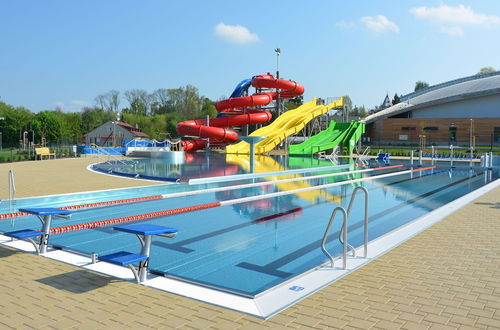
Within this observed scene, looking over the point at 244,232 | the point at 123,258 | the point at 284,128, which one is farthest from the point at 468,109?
the point at 123,258

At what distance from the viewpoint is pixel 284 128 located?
2850 centimetres

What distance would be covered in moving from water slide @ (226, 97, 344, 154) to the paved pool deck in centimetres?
2252

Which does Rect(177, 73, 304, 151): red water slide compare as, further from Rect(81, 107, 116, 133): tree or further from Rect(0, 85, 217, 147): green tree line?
Rect(81, 107, 116, 133): tree

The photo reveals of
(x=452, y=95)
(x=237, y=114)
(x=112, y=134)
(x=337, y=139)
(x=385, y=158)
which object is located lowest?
(x=385, y=158)

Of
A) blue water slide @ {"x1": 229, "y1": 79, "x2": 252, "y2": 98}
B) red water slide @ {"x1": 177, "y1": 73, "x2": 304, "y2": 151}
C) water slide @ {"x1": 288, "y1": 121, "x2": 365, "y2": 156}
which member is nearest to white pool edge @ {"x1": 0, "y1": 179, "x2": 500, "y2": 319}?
water slide @ {"x1": 288, "y1": 121, "x2": 365, "y2": 156}

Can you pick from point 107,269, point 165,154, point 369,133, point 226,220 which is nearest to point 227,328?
point 107,269

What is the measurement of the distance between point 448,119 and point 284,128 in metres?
17.1

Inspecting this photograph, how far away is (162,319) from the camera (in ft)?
9.45

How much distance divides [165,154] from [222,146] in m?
10.1

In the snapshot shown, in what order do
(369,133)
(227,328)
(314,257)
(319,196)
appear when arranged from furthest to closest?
(369,133) < (319,196) < (314,257) < (227,328)

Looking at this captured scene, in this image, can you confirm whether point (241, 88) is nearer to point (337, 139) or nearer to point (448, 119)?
point (337, 139)

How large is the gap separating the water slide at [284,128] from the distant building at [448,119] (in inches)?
365

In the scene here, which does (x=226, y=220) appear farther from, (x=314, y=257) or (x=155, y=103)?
(x=155, y=103)

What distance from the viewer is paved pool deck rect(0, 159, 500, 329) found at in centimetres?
282
